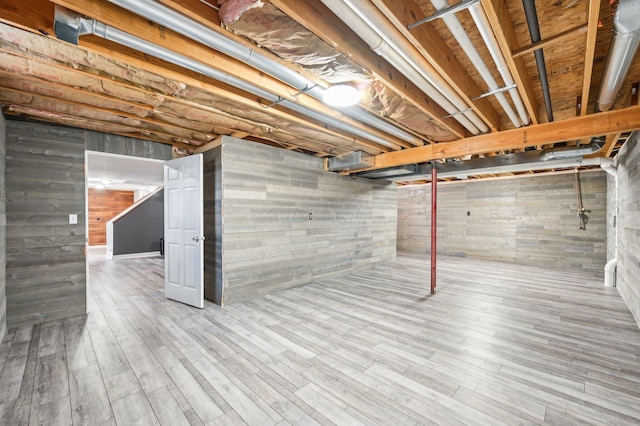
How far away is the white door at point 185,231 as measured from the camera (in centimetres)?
364

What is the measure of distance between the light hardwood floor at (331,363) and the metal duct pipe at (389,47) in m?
2.32

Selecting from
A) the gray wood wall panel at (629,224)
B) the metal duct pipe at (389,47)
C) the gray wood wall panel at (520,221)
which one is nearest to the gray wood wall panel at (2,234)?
the metal duct pipe at (389,47)

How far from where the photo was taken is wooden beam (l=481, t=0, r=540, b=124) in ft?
4.74

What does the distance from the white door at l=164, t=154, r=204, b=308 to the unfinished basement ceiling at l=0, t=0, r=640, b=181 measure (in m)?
0.64

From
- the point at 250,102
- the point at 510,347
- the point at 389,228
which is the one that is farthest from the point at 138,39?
the point at 389,228

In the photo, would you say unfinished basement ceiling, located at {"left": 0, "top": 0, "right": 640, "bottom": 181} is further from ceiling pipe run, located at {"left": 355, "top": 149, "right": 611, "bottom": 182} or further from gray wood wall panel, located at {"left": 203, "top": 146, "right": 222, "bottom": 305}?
ceiling pipe run, located at {"left": 355, "top": 149, "right": 611, "bottom": 182}

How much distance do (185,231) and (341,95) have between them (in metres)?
2.90

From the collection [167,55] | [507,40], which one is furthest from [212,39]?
[507,40]

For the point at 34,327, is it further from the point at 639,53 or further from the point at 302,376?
the point at 639,53

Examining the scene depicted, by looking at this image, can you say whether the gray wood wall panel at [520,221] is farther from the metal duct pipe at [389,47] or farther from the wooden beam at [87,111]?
the wooden beam at [87,111]

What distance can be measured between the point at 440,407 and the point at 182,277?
11.4 ft

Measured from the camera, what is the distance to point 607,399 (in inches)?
73.5

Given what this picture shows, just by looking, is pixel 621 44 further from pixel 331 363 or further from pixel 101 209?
pixel 101 209

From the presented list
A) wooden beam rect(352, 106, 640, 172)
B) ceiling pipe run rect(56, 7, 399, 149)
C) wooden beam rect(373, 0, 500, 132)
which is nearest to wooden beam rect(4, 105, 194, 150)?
ceiling pipe run rect(56, 7, 399, 149)
